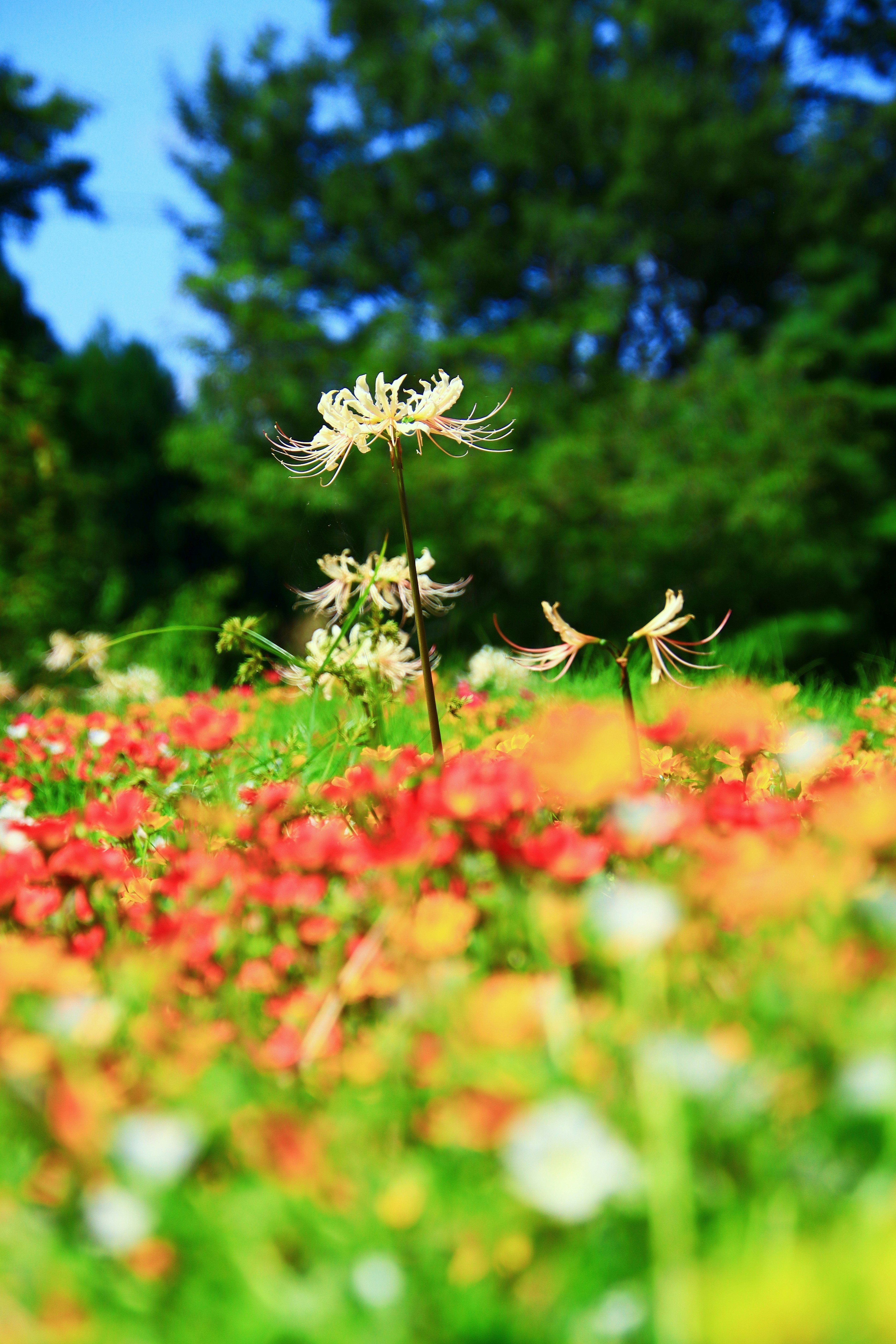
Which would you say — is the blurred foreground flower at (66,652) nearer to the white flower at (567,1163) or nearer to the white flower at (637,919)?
the white flower at (637,919)

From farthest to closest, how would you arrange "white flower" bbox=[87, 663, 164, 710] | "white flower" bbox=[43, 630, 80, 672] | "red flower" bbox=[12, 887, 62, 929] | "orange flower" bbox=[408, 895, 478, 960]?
"white flower" bbox=[43, 630, 80, 672], "white flower" bbox=[87, 663, 164, 710], "red flower" bbox=[12, 887, 62, 929], "orange flower" bbox=[408, 895, 478, 960]

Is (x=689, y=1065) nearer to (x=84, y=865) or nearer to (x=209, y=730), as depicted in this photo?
(x=84, y=865)

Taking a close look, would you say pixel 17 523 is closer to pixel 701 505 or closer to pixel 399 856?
pixel 701 505

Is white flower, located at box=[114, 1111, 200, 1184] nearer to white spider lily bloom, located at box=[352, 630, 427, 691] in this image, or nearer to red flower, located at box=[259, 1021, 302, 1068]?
red flower, located at box=[259, 1021, 302, 1068]

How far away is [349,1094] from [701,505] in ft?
29.1

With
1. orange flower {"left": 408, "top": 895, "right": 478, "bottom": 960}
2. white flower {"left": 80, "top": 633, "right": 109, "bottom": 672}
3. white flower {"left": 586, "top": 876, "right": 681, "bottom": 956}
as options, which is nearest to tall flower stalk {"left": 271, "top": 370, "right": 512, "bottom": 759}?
orange flower {"left": 408, "top": 895, "right": 478, "bottom": 960}

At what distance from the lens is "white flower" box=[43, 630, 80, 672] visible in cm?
507

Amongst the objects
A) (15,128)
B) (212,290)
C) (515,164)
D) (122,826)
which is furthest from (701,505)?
(15,128)

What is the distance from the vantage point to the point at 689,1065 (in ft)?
2.21

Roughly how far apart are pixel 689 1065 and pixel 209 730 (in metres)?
1.35

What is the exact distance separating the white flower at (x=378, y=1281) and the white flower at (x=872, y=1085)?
13.0 inches

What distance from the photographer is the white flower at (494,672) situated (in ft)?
13.3

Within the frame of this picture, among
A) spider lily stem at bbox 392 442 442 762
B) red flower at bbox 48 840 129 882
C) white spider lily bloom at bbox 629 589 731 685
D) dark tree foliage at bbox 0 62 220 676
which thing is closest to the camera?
red flower at bbox 48 840 129 882

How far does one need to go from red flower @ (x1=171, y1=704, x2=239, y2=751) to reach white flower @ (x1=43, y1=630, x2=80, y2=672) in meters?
3.24
